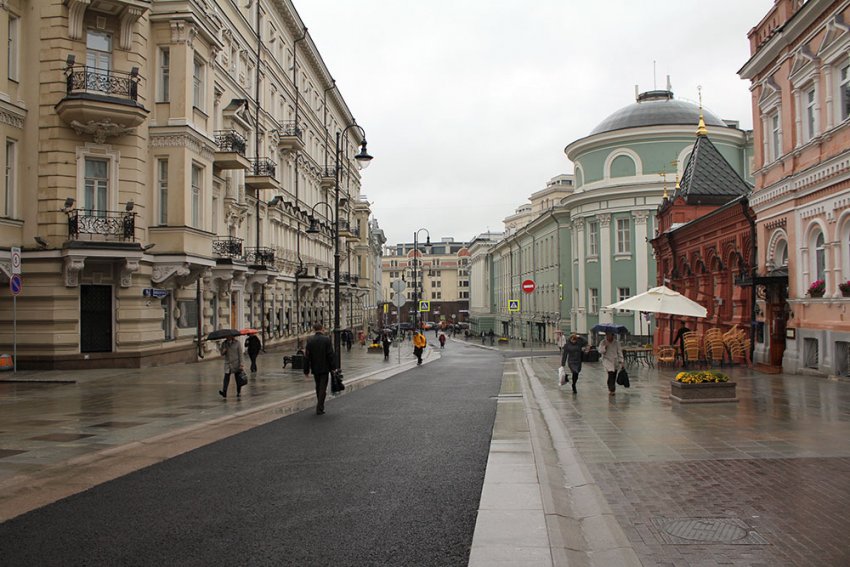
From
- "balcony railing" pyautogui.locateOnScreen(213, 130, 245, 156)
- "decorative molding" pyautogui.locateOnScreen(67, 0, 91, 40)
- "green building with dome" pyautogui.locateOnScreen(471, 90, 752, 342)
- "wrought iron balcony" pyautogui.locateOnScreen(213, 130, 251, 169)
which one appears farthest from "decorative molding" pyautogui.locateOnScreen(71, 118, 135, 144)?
"green building with dome" pyautogui.locateOnScreen(471, 90, 752, 342)

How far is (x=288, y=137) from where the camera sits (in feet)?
135

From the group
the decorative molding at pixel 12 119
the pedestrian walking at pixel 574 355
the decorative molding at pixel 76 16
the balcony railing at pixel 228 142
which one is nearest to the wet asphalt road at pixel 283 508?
the pedestrian walking at pixel 574 355

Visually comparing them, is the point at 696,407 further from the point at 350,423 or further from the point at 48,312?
the point at 48,312

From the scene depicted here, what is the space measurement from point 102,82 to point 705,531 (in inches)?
869

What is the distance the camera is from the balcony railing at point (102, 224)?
70.6ft

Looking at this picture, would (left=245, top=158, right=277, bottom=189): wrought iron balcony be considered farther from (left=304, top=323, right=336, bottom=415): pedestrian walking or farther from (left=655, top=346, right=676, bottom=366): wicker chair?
(left=304, top=323, right=336, bottom=415): pedestrian walking

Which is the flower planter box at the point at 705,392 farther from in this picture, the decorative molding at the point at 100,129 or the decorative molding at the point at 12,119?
the decorative molding at the point at 12,119

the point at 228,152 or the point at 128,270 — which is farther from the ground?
the point at 228,152

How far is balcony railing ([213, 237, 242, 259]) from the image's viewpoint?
29594 mm

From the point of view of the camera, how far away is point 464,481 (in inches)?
295

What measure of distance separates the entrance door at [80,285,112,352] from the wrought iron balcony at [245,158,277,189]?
42.1ft

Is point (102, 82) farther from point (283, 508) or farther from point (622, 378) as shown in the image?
point (283, 508)

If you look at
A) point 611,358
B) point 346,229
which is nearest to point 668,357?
point 611,358

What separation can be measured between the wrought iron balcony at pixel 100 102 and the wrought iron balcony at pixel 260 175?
11.7 m
